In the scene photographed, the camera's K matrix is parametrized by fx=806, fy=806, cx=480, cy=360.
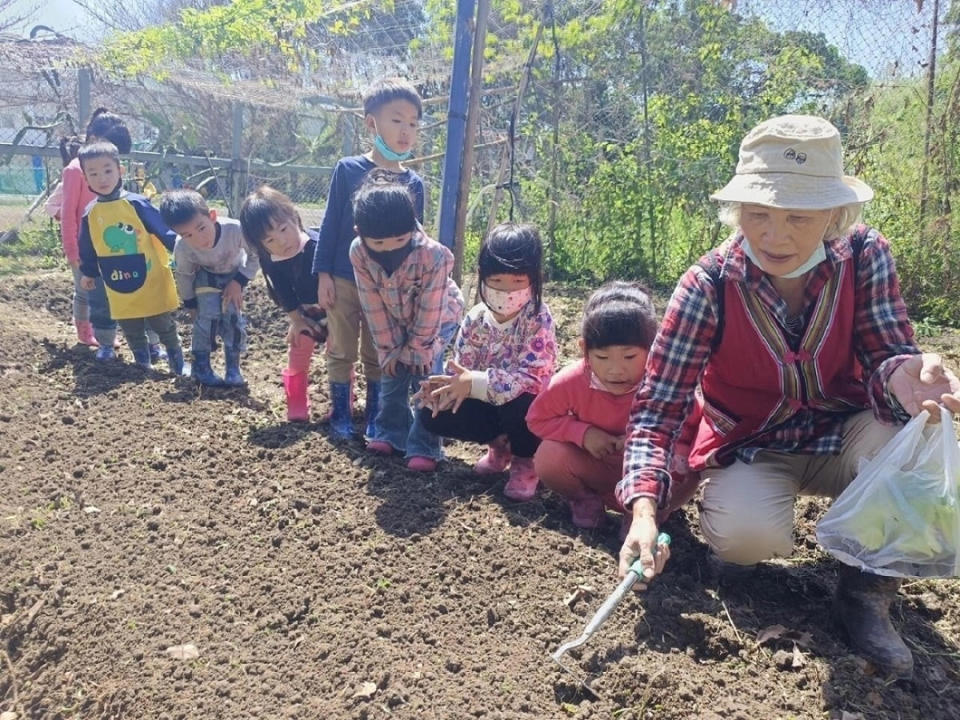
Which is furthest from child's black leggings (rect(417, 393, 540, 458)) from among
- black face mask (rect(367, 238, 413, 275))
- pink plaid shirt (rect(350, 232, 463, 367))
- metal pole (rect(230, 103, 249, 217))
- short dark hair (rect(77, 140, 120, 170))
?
metal pole (rect(230, 103, 249, 217))

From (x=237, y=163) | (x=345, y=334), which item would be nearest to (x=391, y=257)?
(x=345, y=334)

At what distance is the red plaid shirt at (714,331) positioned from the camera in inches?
82.1

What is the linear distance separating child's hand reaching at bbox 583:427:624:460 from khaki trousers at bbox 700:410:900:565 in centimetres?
35

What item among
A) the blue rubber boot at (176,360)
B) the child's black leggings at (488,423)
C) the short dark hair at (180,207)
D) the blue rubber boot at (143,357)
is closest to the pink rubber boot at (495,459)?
the child's black leggings at (488,423)

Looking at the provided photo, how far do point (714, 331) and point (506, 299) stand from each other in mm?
969

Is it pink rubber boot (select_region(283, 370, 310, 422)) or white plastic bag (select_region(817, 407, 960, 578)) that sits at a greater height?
white plastic bag (select_region(817, 407, 960, 578))

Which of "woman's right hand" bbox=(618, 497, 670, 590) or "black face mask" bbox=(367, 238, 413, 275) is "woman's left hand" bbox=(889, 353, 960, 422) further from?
"black face mask" bbox=(367, 238, 413, 275)

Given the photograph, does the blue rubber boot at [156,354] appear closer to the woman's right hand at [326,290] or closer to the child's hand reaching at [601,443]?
the woman's right hand at [326,290]

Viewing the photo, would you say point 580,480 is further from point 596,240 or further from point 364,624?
point 596,240

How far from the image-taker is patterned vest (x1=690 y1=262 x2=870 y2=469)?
6.95 feet

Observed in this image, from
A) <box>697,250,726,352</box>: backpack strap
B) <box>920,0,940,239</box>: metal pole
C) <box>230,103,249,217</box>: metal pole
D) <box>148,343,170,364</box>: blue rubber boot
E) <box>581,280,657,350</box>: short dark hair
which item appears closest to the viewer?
<box>697,250,726,352</box>: backpack strap

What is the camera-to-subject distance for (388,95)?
3559mm

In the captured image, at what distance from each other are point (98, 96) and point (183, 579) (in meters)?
9.21

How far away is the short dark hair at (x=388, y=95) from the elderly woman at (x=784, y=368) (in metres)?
1.91
